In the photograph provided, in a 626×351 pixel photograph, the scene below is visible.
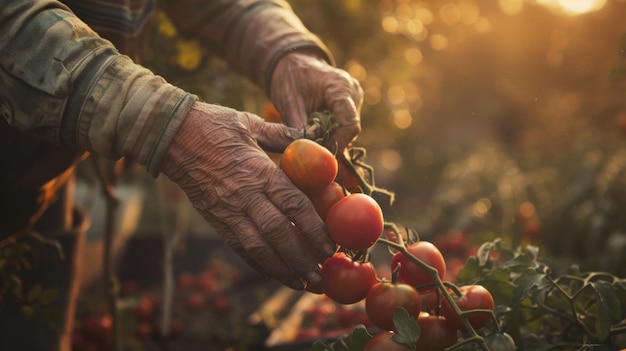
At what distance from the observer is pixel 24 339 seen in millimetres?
1935

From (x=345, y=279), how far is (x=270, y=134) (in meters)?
0.40

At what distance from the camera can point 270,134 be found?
55.1 inches

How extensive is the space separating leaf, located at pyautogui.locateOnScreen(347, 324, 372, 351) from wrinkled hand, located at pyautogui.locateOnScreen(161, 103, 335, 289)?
5.6 inches

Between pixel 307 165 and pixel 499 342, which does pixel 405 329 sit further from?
pixel 307 165

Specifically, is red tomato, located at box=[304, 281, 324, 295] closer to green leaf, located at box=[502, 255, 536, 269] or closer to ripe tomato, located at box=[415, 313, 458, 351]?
ripe tomato, located at box=[415, 313, 458, 351]

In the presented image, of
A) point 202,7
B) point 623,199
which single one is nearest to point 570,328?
point 202,7

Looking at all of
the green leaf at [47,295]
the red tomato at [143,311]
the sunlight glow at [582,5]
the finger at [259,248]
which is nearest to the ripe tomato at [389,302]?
the finger at [259,248]

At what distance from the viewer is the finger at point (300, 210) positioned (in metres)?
1.24

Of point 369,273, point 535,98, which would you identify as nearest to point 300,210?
point 369,273

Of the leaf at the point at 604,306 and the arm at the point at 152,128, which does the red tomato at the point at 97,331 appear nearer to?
the arm at the point at 152,128

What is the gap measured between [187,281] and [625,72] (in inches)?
101

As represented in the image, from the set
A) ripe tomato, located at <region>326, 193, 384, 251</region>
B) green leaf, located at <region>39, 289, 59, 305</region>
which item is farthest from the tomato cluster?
green leaf, located at <region>39, 289, 59, 305</region>

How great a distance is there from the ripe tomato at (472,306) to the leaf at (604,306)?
26 cm

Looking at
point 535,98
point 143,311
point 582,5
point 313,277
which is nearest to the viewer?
point 313,277
